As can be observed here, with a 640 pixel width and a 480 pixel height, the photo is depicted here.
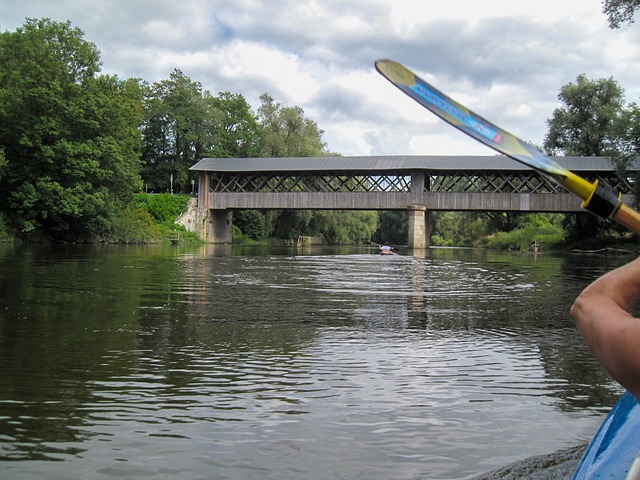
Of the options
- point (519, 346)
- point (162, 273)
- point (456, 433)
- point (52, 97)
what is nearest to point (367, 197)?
point (52, 97)

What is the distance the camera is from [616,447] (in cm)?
204

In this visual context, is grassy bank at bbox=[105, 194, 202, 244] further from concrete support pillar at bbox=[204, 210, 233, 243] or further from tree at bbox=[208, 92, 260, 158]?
tree at bbox=[208, 92, 260, 158]

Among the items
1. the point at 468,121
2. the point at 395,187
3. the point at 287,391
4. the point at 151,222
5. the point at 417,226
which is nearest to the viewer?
the point at 468,121

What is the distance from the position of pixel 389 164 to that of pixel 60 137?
23011 millimetres

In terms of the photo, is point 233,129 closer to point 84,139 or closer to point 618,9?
point 84,139

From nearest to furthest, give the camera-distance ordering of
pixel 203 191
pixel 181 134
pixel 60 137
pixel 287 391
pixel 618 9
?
pixel 287 391
pixel 618 9
pixel 60 137
pixel 203 191
pixel 181 134

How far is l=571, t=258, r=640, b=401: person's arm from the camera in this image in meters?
1.42

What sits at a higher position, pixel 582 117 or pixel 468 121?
pixel 582 117

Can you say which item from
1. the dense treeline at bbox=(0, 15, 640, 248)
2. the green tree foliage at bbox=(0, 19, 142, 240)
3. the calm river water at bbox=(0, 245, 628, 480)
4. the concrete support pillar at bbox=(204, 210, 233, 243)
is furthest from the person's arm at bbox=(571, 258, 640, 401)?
the concrete support pillar at bbox=(204, 210, 233, 243)

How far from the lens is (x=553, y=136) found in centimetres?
5662

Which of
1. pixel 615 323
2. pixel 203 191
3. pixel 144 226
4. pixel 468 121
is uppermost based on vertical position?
pixel 203 191

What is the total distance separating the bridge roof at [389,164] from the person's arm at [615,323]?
43.9 metres

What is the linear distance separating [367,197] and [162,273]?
104 ft

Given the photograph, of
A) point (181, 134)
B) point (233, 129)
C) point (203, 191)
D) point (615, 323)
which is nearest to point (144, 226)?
point (203, 191)
